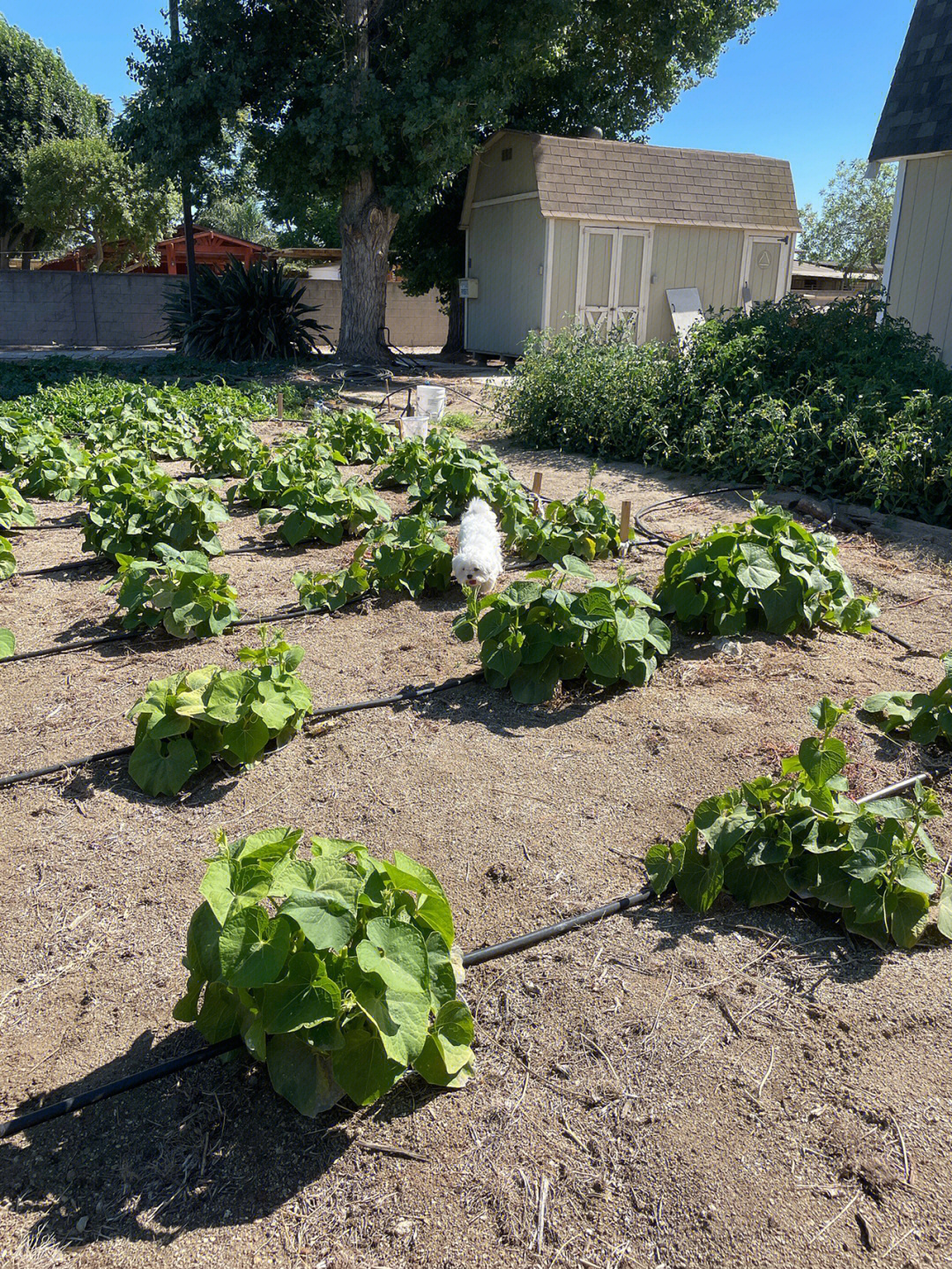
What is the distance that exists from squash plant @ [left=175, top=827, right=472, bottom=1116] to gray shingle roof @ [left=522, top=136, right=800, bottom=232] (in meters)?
16.1

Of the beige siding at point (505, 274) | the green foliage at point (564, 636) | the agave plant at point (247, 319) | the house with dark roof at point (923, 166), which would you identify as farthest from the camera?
the beige siding at point (505, 274)

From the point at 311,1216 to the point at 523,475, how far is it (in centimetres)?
694

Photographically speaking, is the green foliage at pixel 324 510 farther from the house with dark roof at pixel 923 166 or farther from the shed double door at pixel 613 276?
the shed double door at pixel 613 276

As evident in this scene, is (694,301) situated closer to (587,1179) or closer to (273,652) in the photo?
(273,652)

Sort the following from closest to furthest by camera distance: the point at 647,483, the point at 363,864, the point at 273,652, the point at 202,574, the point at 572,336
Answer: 1. the point at 363,864
2. the point at 273,652
3. the point at 202,574
4. the point at 647,483
5. the point at 572,336

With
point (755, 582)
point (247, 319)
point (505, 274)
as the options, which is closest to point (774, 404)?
point (755, 582)

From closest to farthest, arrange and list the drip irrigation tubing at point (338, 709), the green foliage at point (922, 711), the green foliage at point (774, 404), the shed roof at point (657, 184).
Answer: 1. the drip irrigation tubing at point (338, 709)
2. the green foliage at point (922, 711)
3. the green foliage at point (774, 404)
4. the shed roof at point (657, 184)

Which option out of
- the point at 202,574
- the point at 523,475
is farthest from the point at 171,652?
the point at 523,475

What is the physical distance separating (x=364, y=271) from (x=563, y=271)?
353 centimetres

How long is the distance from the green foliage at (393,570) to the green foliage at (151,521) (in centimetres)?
71

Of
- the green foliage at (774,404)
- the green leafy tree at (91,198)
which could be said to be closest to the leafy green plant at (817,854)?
the green foliage at (774,404)

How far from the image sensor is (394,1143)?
1.80 m

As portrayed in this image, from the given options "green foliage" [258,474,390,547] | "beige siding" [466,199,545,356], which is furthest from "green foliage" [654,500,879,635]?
"beige siding" [466,199,545,356]

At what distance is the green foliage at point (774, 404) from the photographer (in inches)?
261
